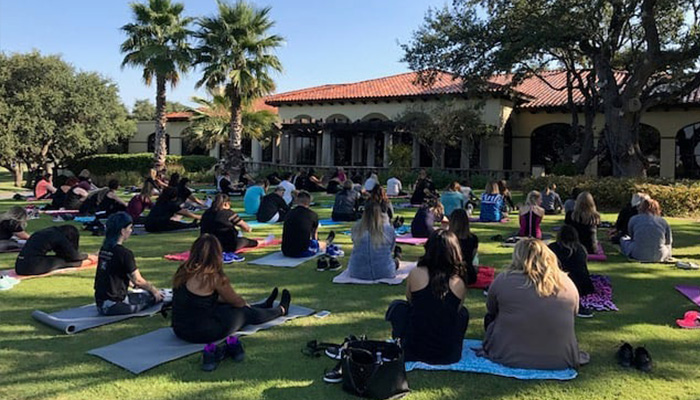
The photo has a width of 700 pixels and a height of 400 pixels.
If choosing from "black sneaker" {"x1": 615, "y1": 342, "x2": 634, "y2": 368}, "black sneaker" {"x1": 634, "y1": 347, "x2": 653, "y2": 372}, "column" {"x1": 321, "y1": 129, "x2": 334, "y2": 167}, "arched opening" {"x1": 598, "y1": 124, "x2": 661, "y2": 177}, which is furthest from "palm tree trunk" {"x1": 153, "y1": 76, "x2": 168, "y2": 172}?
"black sneaker" {"x1": 634, "y1": 347, "x2": 653, "y2": 372}

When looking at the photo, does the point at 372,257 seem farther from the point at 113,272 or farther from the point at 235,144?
the point at 235,144

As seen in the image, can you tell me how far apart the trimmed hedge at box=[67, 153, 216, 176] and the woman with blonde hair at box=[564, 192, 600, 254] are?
26438 mm

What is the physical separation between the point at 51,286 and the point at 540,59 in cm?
2100

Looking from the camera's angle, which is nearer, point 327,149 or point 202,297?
point 202,297

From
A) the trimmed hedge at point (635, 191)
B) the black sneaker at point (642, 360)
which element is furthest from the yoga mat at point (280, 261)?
the trimmed hedge at point (635, 191)

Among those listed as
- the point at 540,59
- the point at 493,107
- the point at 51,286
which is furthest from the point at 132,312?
the point at 493,107

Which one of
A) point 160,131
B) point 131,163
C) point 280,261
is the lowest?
point 280,261

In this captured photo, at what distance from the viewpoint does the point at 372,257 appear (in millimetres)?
7398

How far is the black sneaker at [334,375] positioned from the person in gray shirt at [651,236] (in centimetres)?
672

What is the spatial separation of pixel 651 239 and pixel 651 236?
2.1 inches

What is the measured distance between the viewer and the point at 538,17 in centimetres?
1862

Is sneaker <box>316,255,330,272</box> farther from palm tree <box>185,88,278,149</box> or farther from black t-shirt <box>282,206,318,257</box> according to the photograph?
palm tree <box>185,88,278,149</box>

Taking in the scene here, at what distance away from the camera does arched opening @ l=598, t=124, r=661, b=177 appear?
26328 millimetres

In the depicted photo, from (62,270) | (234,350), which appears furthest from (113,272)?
(62,270)
